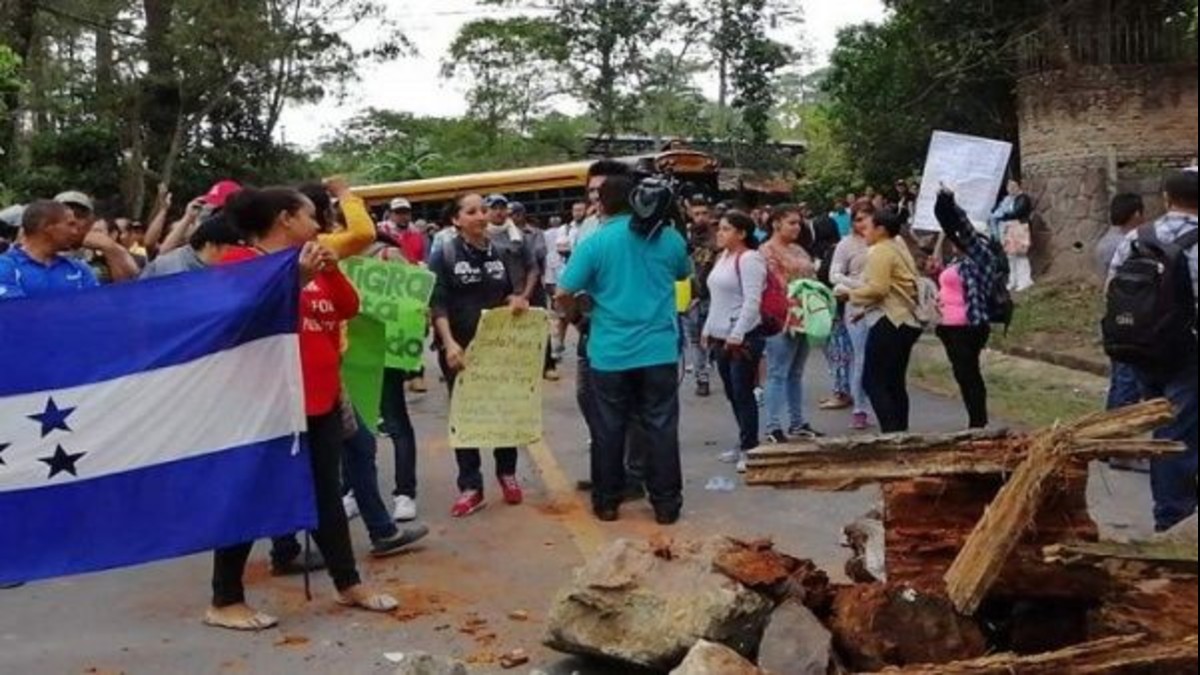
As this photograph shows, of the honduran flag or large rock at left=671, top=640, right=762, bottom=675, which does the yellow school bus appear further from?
large rock at left=671, top=640, right=762, bottom=675

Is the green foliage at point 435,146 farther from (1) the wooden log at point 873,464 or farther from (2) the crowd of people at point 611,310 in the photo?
(1) the wooden log at point 873,464

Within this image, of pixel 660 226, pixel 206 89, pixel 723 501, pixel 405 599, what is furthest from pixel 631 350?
pixel 206 89

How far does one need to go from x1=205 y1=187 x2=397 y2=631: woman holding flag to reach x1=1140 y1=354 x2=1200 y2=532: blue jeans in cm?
360

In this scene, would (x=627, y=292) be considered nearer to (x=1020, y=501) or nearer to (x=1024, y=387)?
(x=1020, y=501)

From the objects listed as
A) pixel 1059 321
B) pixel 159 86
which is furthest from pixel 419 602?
pixel 159 86

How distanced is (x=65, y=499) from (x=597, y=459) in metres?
3.00

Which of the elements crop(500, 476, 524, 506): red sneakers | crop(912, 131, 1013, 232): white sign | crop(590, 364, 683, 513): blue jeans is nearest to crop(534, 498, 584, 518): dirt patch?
crop(500, 476, 524, 506): red sneakers

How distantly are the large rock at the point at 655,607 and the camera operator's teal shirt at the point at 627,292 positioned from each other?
7.26 feet

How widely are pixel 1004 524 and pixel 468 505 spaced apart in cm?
403

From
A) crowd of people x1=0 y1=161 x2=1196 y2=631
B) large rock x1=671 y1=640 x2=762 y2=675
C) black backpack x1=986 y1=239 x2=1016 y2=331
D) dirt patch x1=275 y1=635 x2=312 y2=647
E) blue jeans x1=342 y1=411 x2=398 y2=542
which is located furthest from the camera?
black backpack x1=986 y1=239 x2=1016 y2=331

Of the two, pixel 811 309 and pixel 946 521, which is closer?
pixel 946 521

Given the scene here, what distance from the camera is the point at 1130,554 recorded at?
4160mm

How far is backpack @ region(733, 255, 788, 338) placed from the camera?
30.2ft

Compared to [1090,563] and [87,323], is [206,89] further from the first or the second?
[1090,563]
